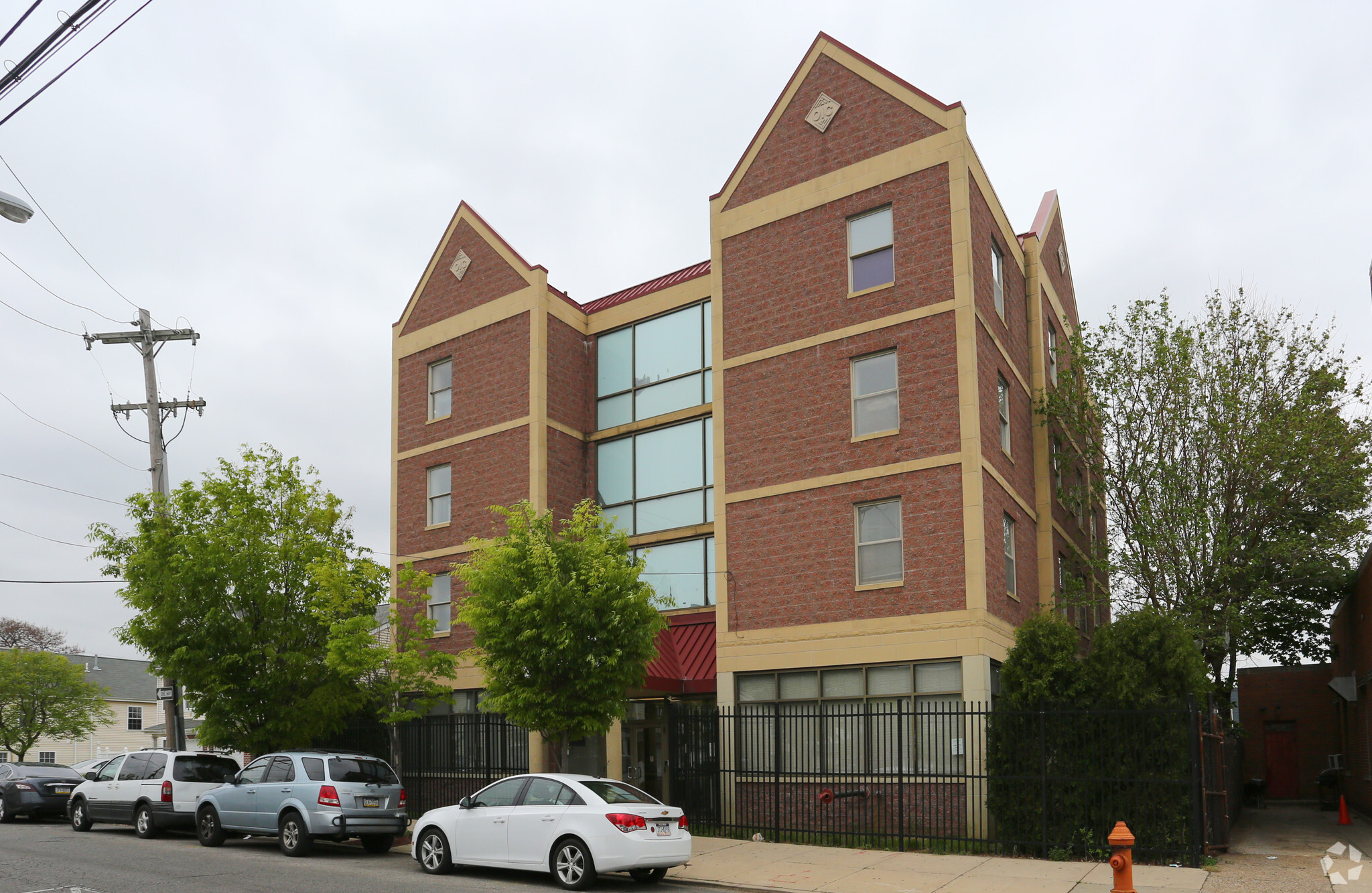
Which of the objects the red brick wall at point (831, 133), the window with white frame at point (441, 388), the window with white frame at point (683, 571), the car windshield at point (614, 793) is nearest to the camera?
the car windshield at point (614, 793)

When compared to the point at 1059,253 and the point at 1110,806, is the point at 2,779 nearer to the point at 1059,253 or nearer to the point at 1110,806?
the point at 1110,806

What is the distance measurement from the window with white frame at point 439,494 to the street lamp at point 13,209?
14.5m

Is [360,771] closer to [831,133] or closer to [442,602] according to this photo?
[442,602]

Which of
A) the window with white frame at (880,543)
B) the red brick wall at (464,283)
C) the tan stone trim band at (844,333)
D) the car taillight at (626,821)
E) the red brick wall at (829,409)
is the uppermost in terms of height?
the red brick wall at (464,283)

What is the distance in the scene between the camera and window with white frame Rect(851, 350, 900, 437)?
810 inches

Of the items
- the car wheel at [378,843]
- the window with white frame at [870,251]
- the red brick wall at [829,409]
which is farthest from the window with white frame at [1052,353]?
the car wheel at [378,843]

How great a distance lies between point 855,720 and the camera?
19484mm

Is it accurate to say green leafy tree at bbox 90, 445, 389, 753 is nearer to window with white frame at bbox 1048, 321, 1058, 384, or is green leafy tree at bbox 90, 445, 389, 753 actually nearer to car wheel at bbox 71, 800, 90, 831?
car wheel at bbox 71, 800, 90, 831

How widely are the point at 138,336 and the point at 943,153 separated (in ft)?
61.0

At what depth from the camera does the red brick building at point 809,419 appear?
19.8 m

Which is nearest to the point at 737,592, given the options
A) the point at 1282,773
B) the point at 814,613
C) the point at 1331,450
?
the point at 814,613

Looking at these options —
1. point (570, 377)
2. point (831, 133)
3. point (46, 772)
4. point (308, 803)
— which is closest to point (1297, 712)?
point (570, 377)

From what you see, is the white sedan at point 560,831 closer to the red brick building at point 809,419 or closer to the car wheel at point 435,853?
the car wheel at point 435,853

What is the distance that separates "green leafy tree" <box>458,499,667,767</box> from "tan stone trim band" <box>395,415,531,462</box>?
24.0ft
